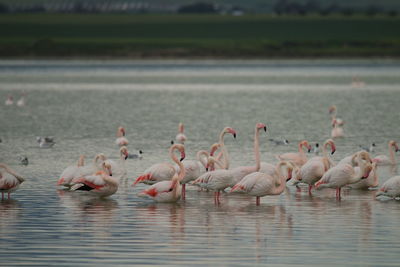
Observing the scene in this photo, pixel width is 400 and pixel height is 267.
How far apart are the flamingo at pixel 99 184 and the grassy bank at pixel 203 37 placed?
12291cm

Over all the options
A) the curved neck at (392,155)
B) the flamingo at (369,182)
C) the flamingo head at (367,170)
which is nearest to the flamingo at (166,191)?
the flamingo head at (367,170)

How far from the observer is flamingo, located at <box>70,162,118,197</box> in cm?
1775

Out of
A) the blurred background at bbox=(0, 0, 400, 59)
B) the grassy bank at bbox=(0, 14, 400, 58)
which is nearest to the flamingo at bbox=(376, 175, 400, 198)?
the blurred background at bbox=(0, 0, 400, 59)

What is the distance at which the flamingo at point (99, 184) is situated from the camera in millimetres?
17750

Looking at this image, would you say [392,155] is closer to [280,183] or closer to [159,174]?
[280,183]

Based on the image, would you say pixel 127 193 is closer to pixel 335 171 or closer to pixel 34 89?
pixel 335 171

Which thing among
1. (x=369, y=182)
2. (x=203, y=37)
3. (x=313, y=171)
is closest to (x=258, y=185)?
(x=313, y=171)

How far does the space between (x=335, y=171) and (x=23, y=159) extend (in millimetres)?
8778

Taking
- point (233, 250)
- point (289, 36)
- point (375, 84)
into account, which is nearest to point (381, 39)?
point (289, 36)

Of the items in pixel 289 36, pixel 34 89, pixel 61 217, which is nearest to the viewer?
pixel 61 217

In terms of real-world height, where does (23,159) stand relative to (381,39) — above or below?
below

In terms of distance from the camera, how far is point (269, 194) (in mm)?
17094

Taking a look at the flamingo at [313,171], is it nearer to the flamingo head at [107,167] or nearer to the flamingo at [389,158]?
the flamingo head at [107,167]

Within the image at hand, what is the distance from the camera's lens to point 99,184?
17750 millimetres
